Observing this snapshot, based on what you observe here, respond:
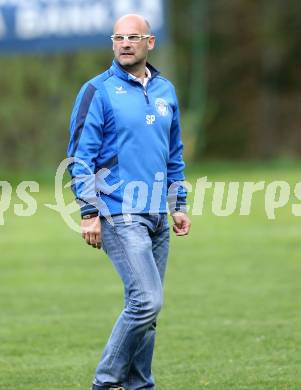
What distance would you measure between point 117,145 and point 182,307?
187 inches

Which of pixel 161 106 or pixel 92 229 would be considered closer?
pixel 92 229

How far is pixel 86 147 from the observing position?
6.27 meters

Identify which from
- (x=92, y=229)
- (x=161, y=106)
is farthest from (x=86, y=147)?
(x=161, y=106)

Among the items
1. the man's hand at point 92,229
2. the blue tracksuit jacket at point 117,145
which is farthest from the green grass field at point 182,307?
the blue tracksuit jacket at point 117,145

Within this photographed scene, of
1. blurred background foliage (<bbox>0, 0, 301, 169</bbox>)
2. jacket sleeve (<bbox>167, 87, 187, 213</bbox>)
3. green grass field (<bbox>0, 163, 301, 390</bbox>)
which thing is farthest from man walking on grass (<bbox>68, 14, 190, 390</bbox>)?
blurred background foliage (<bbox>0, 0, 301, 169</bbox>)

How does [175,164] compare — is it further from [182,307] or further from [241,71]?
[241,71]

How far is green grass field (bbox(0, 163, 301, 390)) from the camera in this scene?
25.8ft

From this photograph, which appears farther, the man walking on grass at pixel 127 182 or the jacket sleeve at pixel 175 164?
the jacket sleeve at pixel 175 164

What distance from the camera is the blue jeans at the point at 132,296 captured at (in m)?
6.28

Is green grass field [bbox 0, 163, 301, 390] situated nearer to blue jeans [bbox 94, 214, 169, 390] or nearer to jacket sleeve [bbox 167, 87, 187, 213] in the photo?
blue jeans [bbox 94, 214, 169, 390]

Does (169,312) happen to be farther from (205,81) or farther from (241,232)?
(205,81)

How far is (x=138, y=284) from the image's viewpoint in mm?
6266

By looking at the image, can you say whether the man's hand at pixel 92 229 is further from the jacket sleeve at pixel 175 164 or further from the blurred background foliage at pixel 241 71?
the blurred background foliage at pixel 241 71

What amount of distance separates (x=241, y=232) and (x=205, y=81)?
21743 millimetres
